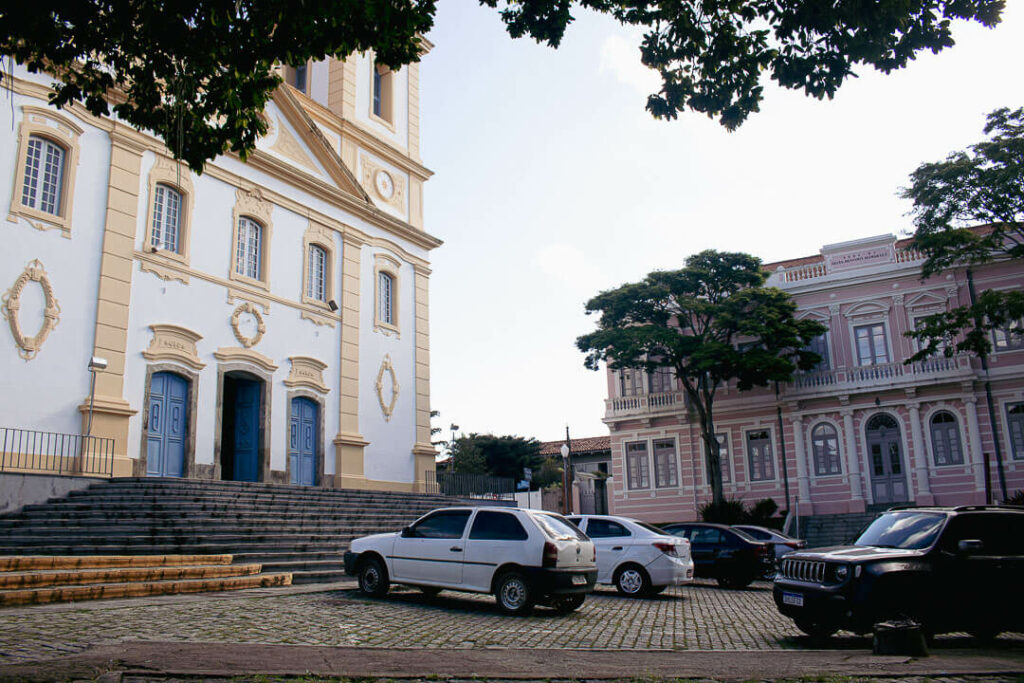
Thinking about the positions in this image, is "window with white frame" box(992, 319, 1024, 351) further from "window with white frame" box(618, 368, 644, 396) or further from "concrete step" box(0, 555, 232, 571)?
"concrete step" box(0, 555, 232, 571)

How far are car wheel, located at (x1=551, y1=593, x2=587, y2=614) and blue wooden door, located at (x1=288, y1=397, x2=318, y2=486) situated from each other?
510 inches

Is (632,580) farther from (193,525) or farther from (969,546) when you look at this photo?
(193,525)

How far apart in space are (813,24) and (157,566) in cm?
1170

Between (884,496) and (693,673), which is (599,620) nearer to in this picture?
(693,673)

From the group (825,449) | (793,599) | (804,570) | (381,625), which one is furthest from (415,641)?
(825,449)

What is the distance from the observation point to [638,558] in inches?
569

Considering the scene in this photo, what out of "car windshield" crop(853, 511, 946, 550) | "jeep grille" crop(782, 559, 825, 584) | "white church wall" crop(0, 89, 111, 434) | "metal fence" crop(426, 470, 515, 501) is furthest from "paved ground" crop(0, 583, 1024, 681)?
"metal fence" crop(426, 470, 515, 501)

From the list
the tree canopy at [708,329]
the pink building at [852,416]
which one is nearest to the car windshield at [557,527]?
the tree canopy at [708,329]

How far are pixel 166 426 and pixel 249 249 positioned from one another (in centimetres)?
574

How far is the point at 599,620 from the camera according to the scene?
1090 centimetres

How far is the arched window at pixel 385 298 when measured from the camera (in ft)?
89.2

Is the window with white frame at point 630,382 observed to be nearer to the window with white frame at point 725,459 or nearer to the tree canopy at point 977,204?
the window with white frame at point 725,459

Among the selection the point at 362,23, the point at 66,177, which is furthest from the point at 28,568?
the point at 66,177

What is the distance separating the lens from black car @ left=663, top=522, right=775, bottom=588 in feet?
58.4
